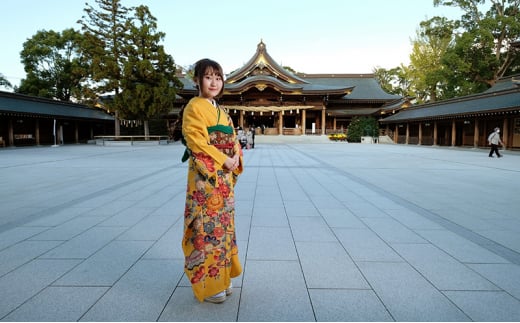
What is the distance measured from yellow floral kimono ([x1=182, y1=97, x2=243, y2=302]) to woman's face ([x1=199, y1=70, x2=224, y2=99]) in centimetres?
8

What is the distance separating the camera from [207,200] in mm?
2047

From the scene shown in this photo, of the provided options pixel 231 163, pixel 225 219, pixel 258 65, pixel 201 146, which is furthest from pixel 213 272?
pixel 258 65

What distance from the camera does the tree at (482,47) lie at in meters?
24.9

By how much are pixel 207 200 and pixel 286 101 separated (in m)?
32.1

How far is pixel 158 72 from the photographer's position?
24031mm

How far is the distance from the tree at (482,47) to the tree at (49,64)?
3658cm

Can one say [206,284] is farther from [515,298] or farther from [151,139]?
[151,139]

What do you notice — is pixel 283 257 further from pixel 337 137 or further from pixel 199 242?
pixel 337 137

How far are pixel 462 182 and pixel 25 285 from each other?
859 cm

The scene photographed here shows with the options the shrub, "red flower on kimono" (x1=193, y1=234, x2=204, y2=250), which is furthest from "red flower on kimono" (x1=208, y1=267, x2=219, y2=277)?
the shrub

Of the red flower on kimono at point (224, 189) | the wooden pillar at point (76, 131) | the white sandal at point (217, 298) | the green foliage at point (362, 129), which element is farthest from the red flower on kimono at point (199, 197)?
the wooden pillar at point (76, 131)

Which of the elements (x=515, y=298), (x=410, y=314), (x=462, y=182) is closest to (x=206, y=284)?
(x=410, y=314)

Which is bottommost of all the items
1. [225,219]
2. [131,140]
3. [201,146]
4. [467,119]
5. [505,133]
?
[225,219]

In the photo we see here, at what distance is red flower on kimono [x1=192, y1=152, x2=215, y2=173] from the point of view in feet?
6.54
